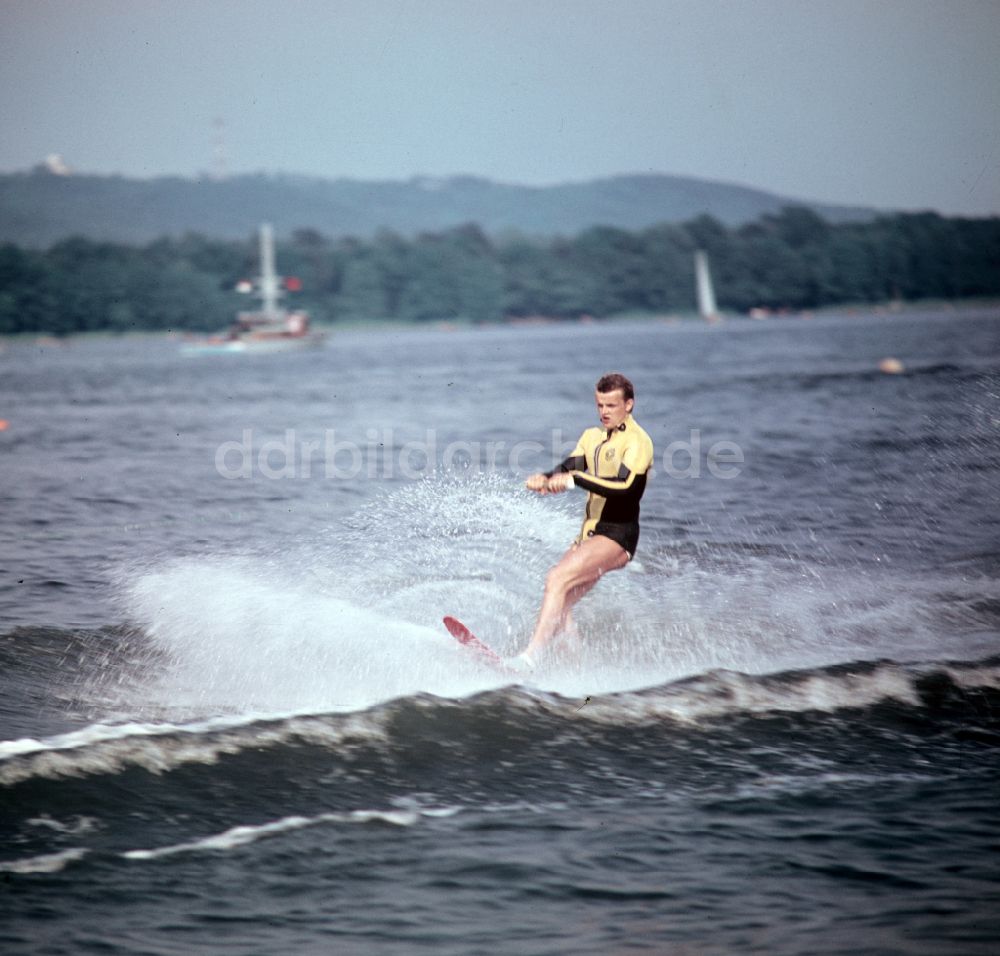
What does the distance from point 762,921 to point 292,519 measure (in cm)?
1215

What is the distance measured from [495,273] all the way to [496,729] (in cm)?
15995

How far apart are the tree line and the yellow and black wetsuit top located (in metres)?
126

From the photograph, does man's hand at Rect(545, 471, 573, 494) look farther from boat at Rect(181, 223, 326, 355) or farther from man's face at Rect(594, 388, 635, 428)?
boat at Rect(181, 223, 326, 355)

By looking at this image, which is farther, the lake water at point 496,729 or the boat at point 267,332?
the boat at point 267,332

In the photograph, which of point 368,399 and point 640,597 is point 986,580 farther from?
point 368,399

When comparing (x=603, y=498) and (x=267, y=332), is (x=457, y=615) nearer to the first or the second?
(x=603, y=498)

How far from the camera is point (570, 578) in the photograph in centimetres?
890

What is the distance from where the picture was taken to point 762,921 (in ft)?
18.9

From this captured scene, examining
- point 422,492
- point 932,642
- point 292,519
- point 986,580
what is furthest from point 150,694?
point 422,492

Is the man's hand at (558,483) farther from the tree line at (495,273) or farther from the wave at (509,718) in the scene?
the tree line at (495,273)

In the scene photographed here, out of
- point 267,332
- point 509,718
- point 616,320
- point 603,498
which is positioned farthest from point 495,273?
point 509,718

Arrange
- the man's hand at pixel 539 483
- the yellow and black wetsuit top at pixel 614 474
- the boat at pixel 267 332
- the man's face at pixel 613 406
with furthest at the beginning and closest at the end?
the boat at pixel 267 332 → the yellow and black wetsuit top at pixel 614 474 → the man's face at pixel 613 406 → the man's hand at pixel 539 483

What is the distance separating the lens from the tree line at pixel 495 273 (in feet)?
445

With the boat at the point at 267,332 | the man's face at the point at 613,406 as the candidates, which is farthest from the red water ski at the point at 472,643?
the boat at the point at 267,332
